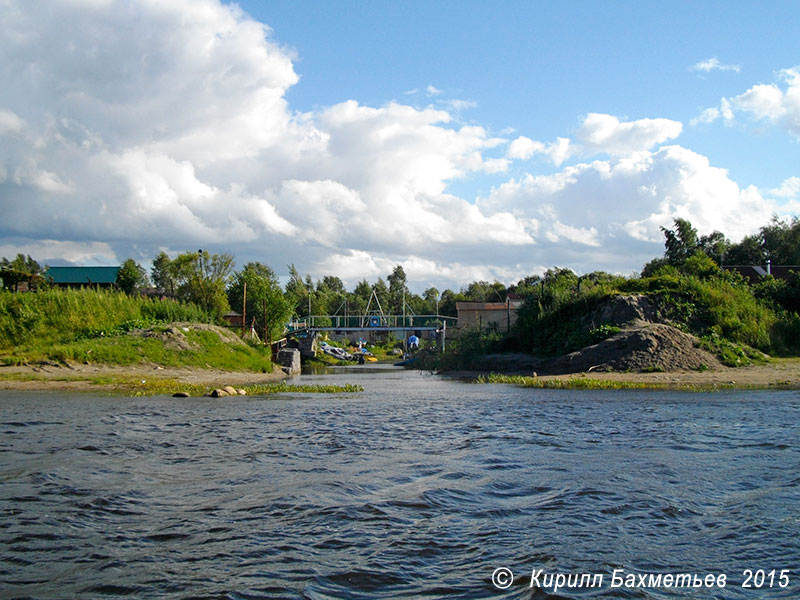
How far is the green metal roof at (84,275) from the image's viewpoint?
93.8 m

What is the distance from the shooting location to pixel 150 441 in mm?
15000

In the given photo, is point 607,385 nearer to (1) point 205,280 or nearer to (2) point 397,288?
(1) point 205,280

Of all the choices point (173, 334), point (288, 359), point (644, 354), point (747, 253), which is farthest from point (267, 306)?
point (747, 253)

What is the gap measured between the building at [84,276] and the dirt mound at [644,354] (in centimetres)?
7496

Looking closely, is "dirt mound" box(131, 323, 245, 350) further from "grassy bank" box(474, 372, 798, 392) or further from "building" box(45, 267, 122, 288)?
"building" box(45, 267, 122, 288)

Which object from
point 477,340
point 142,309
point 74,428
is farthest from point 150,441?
point 477,340

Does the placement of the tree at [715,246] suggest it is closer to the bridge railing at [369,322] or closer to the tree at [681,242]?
the tree at [681,242]

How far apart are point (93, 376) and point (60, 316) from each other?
9757mm

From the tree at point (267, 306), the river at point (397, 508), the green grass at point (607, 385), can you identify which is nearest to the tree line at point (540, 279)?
the tree at point (267, 306)

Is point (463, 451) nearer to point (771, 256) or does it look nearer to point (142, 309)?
point (142, 309)

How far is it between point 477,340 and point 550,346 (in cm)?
835

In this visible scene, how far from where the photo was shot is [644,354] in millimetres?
35281

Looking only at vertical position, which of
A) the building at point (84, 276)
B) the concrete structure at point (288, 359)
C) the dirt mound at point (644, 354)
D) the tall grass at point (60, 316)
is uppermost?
the building at point (84, 276)

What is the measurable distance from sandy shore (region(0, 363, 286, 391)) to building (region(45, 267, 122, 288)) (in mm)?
63421
